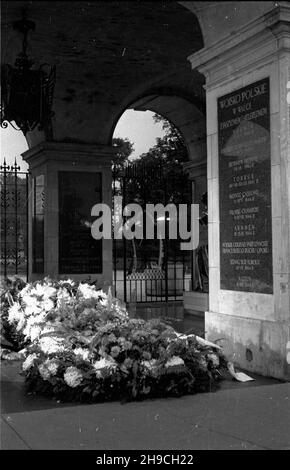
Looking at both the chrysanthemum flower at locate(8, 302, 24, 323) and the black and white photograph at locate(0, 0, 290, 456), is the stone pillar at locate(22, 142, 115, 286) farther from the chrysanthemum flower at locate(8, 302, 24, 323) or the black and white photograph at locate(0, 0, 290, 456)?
the chrysanthemum flower at locate(8, 302, 24, 323)

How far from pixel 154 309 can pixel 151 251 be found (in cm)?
709

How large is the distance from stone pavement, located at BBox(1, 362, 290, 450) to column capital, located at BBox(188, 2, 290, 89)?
351 cm

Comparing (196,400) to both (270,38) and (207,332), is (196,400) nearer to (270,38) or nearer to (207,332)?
(207,332)

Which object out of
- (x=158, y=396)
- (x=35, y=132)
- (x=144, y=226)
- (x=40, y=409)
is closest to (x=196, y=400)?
(x=158, y=396)

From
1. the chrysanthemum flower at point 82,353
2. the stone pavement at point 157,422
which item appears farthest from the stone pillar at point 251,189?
the chrysanthemum flower at point 82,353

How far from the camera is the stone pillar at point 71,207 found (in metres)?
13.5

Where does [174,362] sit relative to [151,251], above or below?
below

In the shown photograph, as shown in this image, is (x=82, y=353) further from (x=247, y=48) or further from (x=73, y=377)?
(x=247, y=48)

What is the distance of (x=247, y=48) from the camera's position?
6.88 meters

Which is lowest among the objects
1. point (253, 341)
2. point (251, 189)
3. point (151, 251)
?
point (253, 341)

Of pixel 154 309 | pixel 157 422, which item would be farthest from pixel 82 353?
pixel 154 309

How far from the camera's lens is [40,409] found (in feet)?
16.9

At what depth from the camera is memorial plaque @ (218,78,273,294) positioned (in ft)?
22.0

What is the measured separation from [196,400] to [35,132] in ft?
31.9
